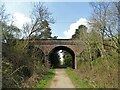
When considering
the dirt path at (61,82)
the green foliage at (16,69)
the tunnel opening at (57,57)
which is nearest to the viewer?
the green foliage at (16,69)

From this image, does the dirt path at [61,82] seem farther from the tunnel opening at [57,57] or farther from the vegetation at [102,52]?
the tunnel opening at [57,57]

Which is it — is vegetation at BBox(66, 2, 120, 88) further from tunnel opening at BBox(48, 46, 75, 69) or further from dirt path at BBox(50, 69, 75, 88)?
tunnel opening at BBox(48, 46, 75, 69)

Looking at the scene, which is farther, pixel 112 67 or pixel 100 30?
pixel 100 30

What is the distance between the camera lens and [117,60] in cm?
1306

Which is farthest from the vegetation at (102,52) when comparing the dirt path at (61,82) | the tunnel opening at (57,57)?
the tunnel opening at (57,57)

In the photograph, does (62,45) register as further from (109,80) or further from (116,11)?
(109,80)

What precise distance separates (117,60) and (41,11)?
79.6ft

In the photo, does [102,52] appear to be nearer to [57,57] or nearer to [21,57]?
[21,57]

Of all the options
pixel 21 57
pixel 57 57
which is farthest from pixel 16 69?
pixel 57 57

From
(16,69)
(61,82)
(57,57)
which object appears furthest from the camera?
(57,57)

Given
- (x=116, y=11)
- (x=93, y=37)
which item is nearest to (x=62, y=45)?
(x=93, y=37)

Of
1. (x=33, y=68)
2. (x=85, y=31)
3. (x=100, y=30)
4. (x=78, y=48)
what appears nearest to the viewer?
(x=33, y=68)

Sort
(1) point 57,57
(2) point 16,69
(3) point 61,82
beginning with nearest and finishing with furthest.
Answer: (2) point 16,69, (3) point 61,82, (1) point 57,57

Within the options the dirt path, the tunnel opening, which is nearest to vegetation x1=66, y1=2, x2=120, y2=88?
the dirt path
